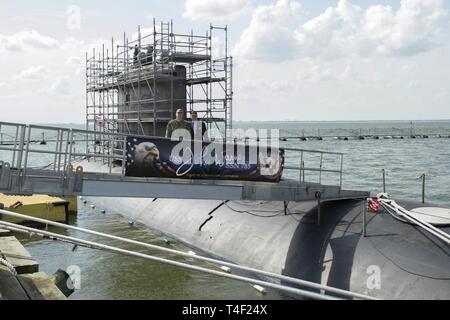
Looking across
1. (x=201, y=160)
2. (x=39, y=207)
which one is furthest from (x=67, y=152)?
(x=39, y=207)

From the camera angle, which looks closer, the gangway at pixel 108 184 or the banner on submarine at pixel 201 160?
the gangway at pixel 108 184

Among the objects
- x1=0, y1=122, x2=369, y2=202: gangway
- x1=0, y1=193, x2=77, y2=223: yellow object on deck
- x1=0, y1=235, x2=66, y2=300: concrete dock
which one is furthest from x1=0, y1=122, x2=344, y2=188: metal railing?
x1=0, y1=235, x2=66, y2=300: concrete dock

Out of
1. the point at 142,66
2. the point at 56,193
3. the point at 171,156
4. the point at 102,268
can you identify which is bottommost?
the point at 102,268

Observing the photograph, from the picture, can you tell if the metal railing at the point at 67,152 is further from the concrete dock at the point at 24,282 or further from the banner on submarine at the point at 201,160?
the concrete dock at the point at 24,282

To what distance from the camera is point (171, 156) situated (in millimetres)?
12148

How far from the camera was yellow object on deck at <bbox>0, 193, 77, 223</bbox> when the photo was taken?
21453 millimetres

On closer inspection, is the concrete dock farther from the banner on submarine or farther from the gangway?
the banner on submarine

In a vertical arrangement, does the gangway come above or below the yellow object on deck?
above

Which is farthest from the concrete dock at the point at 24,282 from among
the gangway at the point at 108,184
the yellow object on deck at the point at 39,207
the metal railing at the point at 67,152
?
the yellow object on deck at the point at 39,207

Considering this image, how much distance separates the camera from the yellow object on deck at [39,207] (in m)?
21.5

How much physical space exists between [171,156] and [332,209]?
5.27 meters
